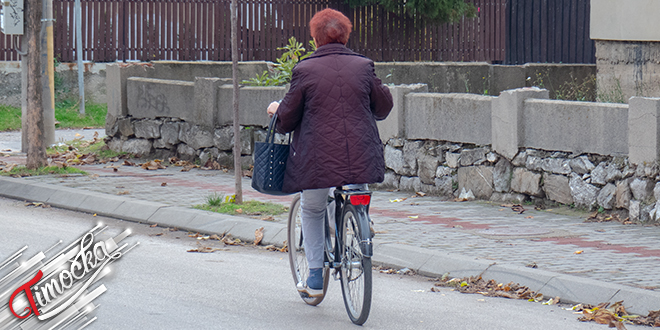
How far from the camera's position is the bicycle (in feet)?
16.7

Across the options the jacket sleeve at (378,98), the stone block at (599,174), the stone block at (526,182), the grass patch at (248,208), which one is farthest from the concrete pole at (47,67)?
the jacket sleeve at (378,98)

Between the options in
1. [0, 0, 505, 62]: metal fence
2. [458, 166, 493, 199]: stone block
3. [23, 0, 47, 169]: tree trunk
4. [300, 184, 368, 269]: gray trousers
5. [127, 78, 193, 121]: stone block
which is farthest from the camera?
[0, 0, 505, 62]: metal fence

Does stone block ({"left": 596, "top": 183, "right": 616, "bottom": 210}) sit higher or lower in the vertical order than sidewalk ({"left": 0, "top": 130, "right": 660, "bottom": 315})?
higher

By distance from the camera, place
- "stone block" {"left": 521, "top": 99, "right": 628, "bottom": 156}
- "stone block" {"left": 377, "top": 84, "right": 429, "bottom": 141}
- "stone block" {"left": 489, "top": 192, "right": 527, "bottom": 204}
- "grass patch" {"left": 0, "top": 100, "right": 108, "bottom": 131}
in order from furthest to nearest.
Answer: "grass patch" {"left": 0, "top": 100, "right": 108, "bottom": 131} → "stone block" {"left": 377, "top": 84, "right": 429, "bottom": 141} → "stone block" {"left": 489, "top": 192, "right": 527, "bottom": 204} → "stone block" {"left": 521, "top": 99, "right": 628, "bottom": 156}

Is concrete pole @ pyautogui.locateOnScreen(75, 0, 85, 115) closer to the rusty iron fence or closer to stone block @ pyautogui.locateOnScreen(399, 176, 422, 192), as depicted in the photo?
the rusty iron fence

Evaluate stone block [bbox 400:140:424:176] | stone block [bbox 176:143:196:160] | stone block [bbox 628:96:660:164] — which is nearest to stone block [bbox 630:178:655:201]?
stone block [bbox 628:96:660:164]

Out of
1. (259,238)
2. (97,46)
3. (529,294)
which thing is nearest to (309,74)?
(529,294)

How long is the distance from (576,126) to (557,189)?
26.1 inches

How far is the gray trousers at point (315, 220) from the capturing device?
544 centimetres

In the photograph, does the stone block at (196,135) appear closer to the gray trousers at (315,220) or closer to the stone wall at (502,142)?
the stone wall at (502,142)

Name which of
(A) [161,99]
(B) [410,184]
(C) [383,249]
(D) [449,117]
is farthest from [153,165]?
(C) [383,249]

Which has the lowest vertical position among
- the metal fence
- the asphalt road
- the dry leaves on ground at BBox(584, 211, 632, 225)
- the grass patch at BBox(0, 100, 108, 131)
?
the asphalt road

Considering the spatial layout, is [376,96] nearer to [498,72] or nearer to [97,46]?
[498,72]

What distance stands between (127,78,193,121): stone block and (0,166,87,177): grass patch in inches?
67.2
